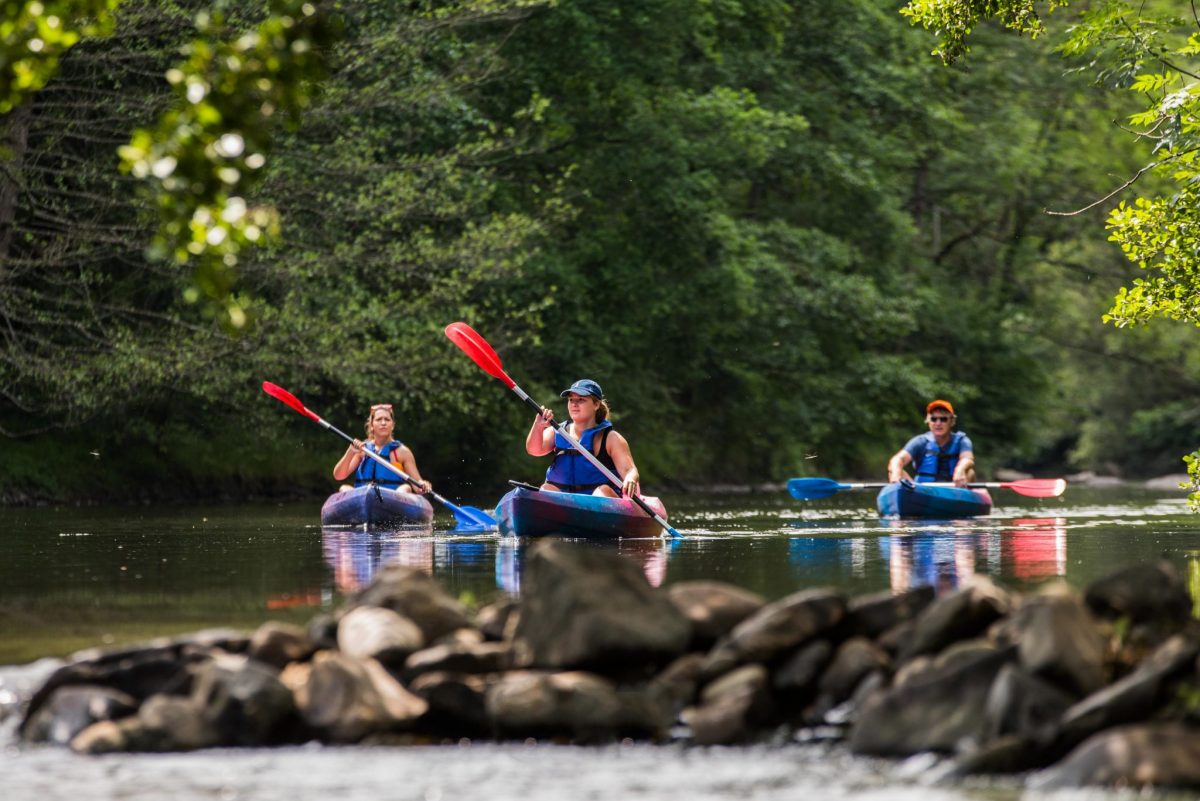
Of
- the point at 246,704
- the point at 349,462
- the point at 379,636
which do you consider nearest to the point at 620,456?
the point at 349,462

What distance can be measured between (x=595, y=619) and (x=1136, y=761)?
1.95m

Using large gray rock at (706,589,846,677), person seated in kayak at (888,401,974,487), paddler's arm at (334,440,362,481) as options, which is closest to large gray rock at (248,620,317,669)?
large gray rock at (706,589,846,677)

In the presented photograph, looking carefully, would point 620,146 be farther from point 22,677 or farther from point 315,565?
point 22,677

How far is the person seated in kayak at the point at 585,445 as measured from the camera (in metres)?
15.1

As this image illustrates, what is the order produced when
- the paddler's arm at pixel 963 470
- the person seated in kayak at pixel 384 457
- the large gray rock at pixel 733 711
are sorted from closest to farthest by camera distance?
1. the large gray rock at pixel 733 711
2. the person seated in kayak at pixel 384 457
3. the paddler's arm at pixel 963 470

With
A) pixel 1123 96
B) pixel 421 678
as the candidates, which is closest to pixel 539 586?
pixel 421 678

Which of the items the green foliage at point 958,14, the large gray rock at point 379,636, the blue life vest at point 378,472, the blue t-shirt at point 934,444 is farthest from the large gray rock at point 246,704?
the blue t-shirt at point 934,444

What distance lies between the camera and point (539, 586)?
22.4 feet

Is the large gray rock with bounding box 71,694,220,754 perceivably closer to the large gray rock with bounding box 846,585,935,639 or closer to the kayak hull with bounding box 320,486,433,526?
the large gray rock with bounding box 846,585,935,639

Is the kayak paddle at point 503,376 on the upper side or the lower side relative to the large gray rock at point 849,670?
upper

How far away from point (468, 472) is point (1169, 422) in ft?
Result: 105

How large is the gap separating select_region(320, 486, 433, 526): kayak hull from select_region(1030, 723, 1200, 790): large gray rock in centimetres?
1215

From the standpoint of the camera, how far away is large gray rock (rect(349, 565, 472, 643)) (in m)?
7.14

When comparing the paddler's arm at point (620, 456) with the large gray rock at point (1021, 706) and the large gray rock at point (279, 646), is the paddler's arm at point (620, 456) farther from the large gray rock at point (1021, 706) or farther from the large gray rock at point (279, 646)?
the large gray rock at point (1021, 706)
